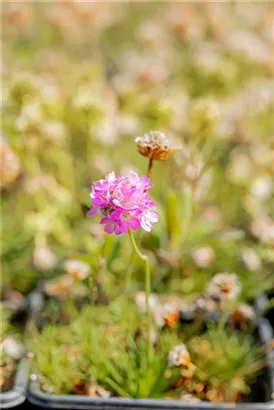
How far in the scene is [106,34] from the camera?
337cm

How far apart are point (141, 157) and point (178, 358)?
899mm

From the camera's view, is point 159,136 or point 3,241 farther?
point 3,241

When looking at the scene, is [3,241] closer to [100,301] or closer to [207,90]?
[100,301]

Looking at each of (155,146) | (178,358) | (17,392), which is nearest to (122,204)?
(155,146)

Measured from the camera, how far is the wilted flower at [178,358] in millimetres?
1317

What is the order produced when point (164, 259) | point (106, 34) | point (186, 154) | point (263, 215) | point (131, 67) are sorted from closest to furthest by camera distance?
point (164, 259), point (186, 154), point (263, 215), point (131, 67), point (106, 34)

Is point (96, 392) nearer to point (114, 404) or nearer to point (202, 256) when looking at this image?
point (114, 404)

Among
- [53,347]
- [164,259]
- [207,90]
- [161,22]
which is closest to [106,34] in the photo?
[161,22]

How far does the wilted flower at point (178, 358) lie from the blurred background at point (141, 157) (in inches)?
8.4

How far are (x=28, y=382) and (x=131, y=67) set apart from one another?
1.54 meters

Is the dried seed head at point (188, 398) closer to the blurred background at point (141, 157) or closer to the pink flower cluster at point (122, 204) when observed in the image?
the blurred background at point (141, 157)

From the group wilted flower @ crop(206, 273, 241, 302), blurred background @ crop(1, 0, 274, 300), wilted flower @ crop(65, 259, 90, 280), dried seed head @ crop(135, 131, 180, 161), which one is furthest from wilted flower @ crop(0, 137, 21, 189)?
wilted flower @ crop(206, 273, 241, 302)

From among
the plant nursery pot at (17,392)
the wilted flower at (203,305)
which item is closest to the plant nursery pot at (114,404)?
the plant nursery pot at (17,392)

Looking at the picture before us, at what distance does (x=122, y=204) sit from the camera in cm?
104
